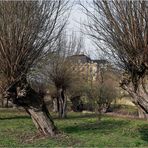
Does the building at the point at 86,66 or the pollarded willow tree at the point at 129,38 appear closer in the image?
the pollarded willow tree at the point at 129,38

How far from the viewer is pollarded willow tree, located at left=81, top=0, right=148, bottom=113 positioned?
1128 centimetres

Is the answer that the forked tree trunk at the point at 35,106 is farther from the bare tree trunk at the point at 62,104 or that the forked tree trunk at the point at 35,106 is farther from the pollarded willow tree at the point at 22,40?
the bare tree trunk at the point at 62,104

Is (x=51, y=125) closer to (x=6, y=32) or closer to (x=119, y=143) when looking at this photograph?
(x=119, y=143)

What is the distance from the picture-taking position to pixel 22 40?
13.7m

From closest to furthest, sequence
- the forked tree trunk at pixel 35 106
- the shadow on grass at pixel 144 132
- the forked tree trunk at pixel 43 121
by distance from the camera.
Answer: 1. the forked tree trunk at pixel 35 106
2. the forked tree trunk at pixel 43 121
3. the shadow on grass at pixel 144 132

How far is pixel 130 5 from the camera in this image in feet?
38.1

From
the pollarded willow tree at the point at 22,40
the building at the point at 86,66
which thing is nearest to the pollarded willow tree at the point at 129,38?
the pollarded willow tree at the point at 22,40

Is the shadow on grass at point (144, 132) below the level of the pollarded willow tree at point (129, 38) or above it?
below

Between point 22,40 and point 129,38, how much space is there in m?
3.95

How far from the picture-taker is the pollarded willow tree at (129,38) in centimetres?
1128

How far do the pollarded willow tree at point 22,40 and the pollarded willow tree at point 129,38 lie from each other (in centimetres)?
Result: 237

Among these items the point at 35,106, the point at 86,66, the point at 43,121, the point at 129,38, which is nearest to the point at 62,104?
the point at 86,66

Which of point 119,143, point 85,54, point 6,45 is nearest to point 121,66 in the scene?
point 119,143

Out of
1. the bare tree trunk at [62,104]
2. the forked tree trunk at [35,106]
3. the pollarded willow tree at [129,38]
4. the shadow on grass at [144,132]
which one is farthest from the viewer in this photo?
the bare tree trunk at [62,104]
